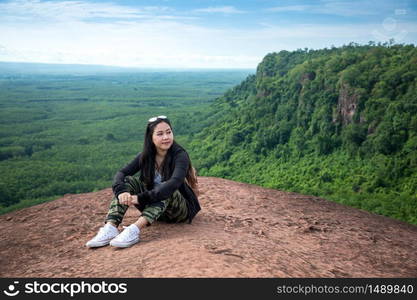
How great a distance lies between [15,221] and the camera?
6918 millimetres

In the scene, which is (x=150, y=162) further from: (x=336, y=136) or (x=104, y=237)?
(x=336, y=136)

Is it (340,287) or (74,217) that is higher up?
(340,287)

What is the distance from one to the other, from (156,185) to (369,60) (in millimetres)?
29250

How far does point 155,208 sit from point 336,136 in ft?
86.3

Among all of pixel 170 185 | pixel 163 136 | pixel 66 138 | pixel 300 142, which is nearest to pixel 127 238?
pixel 170 185

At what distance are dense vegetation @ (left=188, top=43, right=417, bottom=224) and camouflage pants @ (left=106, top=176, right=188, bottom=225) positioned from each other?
16219 millimetres

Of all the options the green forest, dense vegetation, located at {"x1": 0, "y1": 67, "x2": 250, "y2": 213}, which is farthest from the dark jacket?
dense vegetation, located at {"x1": 0, "y1": 67, "x2": 250, "y2": 213}

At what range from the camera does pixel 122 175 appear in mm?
5008

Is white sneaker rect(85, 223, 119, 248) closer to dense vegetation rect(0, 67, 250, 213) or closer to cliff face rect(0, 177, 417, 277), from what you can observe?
cliff face rect(0, 177, 417, 277)

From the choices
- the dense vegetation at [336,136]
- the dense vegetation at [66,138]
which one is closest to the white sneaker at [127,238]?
the dense vegetation at [336,136]

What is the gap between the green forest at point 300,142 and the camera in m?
23.7

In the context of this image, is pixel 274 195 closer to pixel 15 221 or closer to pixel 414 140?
pixel 15 221

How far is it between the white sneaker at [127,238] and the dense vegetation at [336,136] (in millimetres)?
16974

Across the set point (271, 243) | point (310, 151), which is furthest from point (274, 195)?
point (310, 151)
